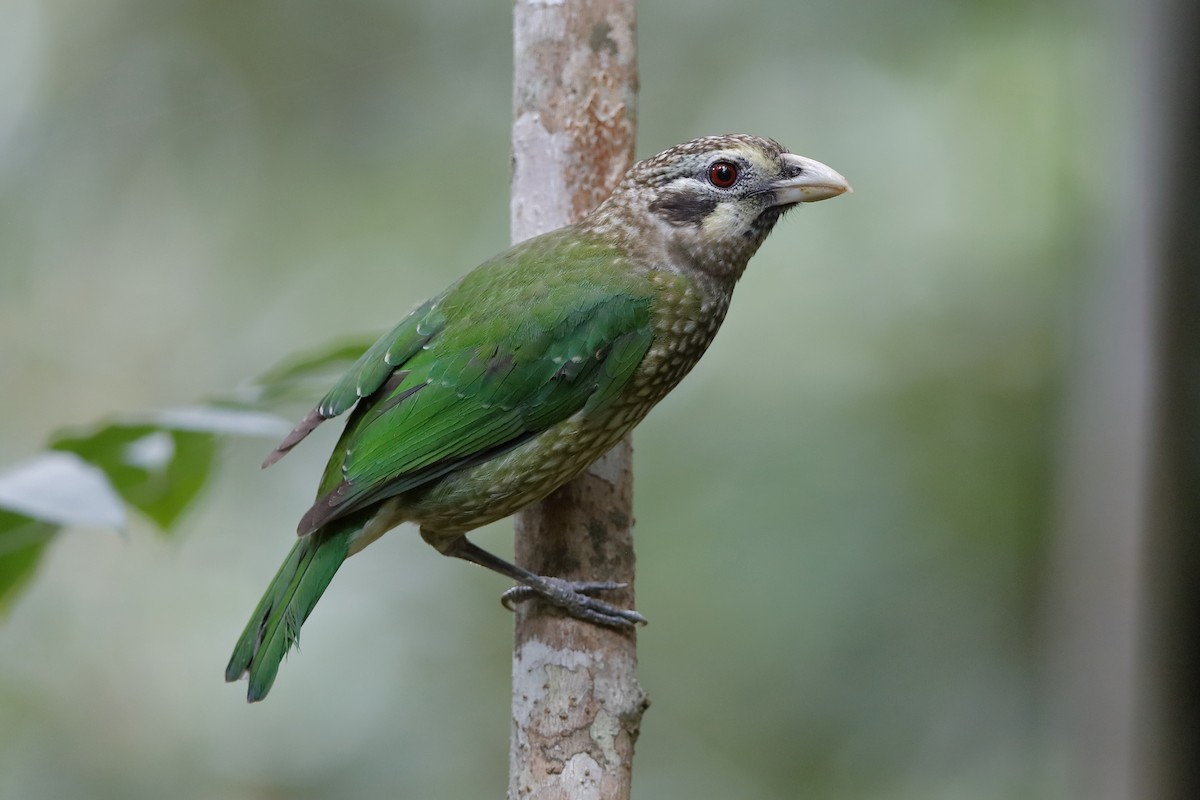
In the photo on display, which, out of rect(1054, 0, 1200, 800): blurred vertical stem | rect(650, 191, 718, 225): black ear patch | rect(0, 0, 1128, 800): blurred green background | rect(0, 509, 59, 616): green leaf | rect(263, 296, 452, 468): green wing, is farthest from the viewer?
rect(0, 0, 1128, 800): blurred green background

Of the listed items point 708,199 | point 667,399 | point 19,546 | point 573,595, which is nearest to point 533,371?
point 573,595

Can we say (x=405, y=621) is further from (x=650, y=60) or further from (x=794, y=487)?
(x=650, y=60)

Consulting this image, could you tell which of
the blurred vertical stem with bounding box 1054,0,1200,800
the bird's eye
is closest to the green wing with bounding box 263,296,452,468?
the bird's eye

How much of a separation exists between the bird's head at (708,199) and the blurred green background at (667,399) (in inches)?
113

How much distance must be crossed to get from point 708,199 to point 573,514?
0.84 m

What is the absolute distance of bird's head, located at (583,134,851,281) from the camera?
2.88 metres

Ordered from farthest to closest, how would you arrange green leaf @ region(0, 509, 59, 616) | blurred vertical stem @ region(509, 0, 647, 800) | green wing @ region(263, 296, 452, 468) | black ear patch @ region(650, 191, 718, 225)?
black ear patch @ region(650, 191, 718, 225)
green wing @ region(263, 296, 452, 468)
blurred vertical stem @ region(509, 0, 647, 800)
green leaf @ region(0, 509, 59, 616)

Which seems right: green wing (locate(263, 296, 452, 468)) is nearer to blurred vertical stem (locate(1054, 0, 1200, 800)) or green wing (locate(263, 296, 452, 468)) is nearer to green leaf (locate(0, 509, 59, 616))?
green leaf (locate(0, 509, 59, 616))

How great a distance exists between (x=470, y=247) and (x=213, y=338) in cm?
159

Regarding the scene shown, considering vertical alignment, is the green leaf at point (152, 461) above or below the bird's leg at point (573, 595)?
above

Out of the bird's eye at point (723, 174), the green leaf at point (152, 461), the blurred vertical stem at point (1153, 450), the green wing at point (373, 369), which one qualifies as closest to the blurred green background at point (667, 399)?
the blurred vertical stem at point (1153, 450)

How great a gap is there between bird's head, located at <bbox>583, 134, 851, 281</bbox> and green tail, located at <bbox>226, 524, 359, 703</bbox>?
99 centimetres

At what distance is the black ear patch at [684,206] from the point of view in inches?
114

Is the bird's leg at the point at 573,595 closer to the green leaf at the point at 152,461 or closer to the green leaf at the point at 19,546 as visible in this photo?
the green leaf at the point at 152,461
